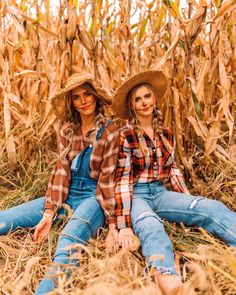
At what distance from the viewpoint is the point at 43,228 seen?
7.14 feet

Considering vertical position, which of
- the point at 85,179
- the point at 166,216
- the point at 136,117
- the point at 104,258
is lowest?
the point at 104,258

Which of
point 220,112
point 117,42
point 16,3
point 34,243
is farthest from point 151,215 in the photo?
point 16,3

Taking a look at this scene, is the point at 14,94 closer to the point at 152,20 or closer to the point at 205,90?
the point at 152,20

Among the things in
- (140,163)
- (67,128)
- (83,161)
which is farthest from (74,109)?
(140,163)

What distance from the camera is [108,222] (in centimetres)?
212

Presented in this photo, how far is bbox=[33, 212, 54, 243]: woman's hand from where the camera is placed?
84.7 inches

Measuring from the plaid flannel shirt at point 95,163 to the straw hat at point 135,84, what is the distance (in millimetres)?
91

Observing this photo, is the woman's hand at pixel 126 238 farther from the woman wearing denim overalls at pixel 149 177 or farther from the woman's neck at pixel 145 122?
the woman's neck at pixel 145 122

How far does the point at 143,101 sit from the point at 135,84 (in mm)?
89

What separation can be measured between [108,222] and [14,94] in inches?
42.1

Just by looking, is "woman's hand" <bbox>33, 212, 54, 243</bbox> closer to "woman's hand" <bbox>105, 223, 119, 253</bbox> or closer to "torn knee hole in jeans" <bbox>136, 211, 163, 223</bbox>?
"woman's hand" <bbox>105, 223, 119, 253</bbox>

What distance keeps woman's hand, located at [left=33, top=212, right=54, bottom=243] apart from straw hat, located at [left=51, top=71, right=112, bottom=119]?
496mm

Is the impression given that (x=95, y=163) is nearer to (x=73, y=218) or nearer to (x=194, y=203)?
(x=73, y=218)

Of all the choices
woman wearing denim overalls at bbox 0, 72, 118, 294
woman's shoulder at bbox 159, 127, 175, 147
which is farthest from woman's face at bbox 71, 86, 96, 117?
woman's shoulder at bbox 159, 127, 175, 147
